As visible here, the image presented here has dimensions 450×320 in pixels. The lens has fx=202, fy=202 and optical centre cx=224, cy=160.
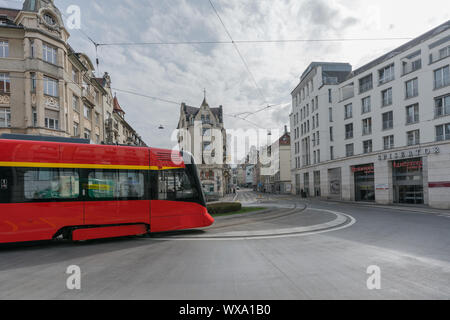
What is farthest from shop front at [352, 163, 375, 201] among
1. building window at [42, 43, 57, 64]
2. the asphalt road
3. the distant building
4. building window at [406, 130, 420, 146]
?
building window at [42, 43, 57, 64]

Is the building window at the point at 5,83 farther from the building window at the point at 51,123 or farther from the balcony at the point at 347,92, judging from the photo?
the balcony at the point at 347,92

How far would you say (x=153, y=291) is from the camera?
3.83m

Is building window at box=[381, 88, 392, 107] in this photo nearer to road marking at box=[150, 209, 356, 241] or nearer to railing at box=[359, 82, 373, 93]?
railing at box=[359, 82, 373, 93]

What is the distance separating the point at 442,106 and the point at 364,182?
11.0 meters

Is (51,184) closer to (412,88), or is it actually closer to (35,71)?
(35,71)

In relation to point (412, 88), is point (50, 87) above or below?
below

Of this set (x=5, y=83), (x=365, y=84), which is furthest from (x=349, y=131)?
(x=5, y=83)

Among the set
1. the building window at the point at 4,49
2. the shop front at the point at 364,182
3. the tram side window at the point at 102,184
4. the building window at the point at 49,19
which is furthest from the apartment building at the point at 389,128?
the building window at the point at 4,49

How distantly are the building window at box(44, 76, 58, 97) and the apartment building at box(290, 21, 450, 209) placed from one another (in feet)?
112

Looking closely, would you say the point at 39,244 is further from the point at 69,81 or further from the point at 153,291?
the point at 69,81

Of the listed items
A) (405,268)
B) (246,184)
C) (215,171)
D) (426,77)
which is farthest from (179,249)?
(246,184)

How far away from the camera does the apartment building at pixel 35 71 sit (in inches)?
649

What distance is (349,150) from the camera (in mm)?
29172
